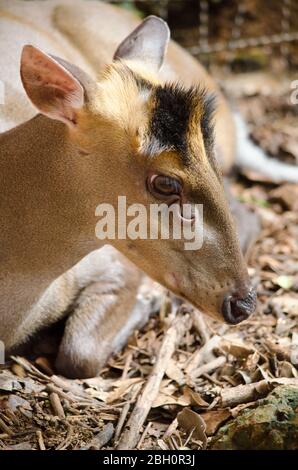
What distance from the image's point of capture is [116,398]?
4.08 metres

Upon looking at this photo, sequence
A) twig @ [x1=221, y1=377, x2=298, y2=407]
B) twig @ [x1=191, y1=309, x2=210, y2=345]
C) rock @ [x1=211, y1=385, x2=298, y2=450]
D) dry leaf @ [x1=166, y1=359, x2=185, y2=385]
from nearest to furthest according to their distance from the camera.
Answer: rock @ [x1=211, y1=385, x2=298, y2=450] → twig @ [x1=221, y1=377, x2=298, y2=407] → dry leaf @ [x1=166, y1=359, x2=185, y2=385] → twig @ [x1=191, y1=309, x2=210, y2=345]

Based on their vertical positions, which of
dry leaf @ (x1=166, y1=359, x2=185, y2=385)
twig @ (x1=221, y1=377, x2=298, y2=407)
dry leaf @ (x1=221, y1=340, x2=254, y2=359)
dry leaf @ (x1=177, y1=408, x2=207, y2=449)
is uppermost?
dry leaf @ (x1=221, y1=340, x2=254, y2=359)

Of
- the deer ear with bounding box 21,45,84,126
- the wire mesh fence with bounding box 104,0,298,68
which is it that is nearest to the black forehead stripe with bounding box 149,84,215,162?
the deer ear with bounding box 21,45,84,126

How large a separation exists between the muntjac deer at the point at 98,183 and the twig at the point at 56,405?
0.36 m

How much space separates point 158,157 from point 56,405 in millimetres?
1268

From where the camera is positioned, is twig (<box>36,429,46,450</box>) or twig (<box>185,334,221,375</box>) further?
twig (<box>185,334,221,375</box>)

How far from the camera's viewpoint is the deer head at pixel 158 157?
11.4ft

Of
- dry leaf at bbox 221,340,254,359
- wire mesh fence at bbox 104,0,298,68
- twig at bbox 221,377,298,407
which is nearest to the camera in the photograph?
twig at bbox 221,377,298,407

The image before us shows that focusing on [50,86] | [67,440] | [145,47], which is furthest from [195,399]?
[145,47]

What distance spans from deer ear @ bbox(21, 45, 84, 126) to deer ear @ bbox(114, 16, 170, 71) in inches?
30.5

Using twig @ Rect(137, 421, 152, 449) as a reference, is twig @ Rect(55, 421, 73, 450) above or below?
below

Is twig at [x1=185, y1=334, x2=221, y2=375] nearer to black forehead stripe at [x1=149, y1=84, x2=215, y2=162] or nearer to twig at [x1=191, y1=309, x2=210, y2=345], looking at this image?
twig at [x1=191, y1=309, x2=210, y2=345]

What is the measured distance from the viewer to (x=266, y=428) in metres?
3.25

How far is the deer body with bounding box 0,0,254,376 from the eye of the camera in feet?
11.6
